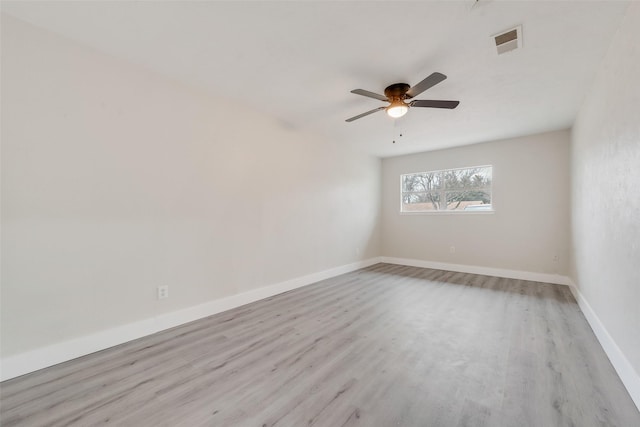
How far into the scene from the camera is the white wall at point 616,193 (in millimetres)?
1573

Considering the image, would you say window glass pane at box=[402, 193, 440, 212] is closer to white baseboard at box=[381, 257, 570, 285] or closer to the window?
the window

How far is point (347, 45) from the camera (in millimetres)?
2086

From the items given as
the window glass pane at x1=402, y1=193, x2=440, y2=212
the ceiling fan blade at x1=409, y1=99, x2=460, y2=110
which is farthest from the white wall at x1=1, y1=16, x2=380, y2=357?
the window glass pane at x1=402, y1=193, x2=440, y2=212

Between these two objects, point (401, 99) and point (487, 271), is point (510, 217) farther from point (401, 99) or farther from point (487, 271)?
point (401, 99)

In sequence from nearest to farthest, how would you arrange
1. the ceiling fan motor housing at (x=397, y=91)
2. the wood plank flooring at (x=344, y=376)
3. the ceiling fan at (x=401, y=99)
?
the wood plank flooring at (x=344, y=376)
the ceiling fan at (x=401, y=99)
the ceiling fan motor housing at (x=397, y=91)

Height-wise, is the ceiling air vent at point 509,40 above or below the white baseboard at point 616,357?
above

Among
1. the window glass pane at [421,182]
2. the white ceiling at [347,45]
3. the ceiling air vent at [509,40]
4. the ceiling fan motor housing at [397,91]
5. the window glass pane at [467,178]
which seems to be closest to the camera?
the white ceiling at [347,45]

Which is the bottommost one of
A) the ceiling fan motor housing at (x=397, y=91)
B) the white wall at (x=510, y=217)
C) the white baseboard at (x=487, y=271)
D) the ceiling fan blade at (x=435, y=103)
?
the white baseboard at (x=487, y=271)

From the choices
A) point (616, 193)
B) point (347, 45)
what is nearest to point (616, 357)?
point (616, 193)

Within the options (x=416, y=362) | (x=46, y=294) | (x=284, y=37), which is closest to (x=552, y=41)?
(x=284, y=37)

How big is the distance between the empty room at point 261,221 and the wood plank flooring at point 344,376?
2cm

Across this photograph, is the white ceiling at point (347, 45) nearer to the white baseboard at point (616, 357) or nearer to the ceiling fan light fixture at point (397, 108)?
the ceiling fan light fixture at point (397, 108)

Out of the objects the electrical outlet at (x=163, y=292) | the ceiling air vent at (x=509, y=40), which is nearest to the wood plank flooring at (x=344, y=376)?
the electrical outlet at (x=163, y=292)

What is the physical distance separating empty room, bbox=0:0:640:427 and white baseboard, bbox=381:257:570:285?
1.95ft
